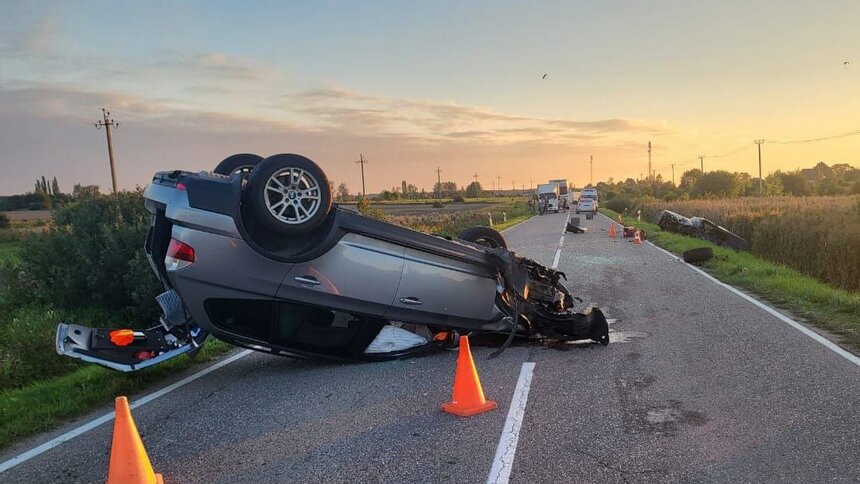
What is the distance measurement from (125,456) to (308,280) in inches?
97.0

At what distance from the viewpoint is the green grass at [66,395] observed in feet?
17.4

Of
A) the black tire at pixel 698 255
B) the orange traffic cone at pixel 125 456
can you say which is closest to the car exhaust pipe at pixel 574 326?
the orange traffic cone at pixel 125 456

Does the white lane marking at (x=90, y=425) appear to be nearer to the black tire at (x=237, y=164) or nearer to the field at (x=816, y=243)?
the black tire at (x=237, y=164)

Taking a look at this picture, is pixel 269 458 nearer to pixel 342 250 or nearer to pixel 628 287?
pixel 342 250

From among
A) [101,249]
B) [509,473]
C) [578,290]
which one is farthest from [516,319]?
[101,249]

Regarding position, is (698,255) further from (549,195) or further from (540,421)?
(549,195)

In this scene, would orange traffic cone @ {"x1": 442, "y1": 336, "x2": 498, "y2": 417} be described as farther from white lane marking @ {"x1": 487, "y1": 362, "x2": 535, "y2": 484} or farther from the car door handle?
the car door handle

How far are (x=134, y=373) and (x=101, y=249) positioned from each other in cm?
450

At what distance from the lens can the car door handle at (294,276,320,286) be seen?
5.79 metres

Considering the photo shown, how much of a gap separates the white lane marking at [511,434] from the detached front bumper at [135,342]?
312cm

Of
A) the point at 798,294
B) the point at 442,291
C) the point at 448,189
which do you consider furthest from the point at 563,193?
the point at 448,189

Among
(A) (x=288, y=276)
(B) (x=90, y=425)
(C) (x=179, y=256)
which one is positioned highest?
(C) (x=179, y=256)

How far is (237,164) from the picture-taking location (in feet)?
22.0

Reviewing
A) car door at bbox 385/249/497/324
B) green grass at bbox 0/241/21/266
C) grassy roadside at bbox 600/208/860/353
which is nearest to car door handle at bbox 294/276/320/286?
car door at bbox 385/249/497/324
